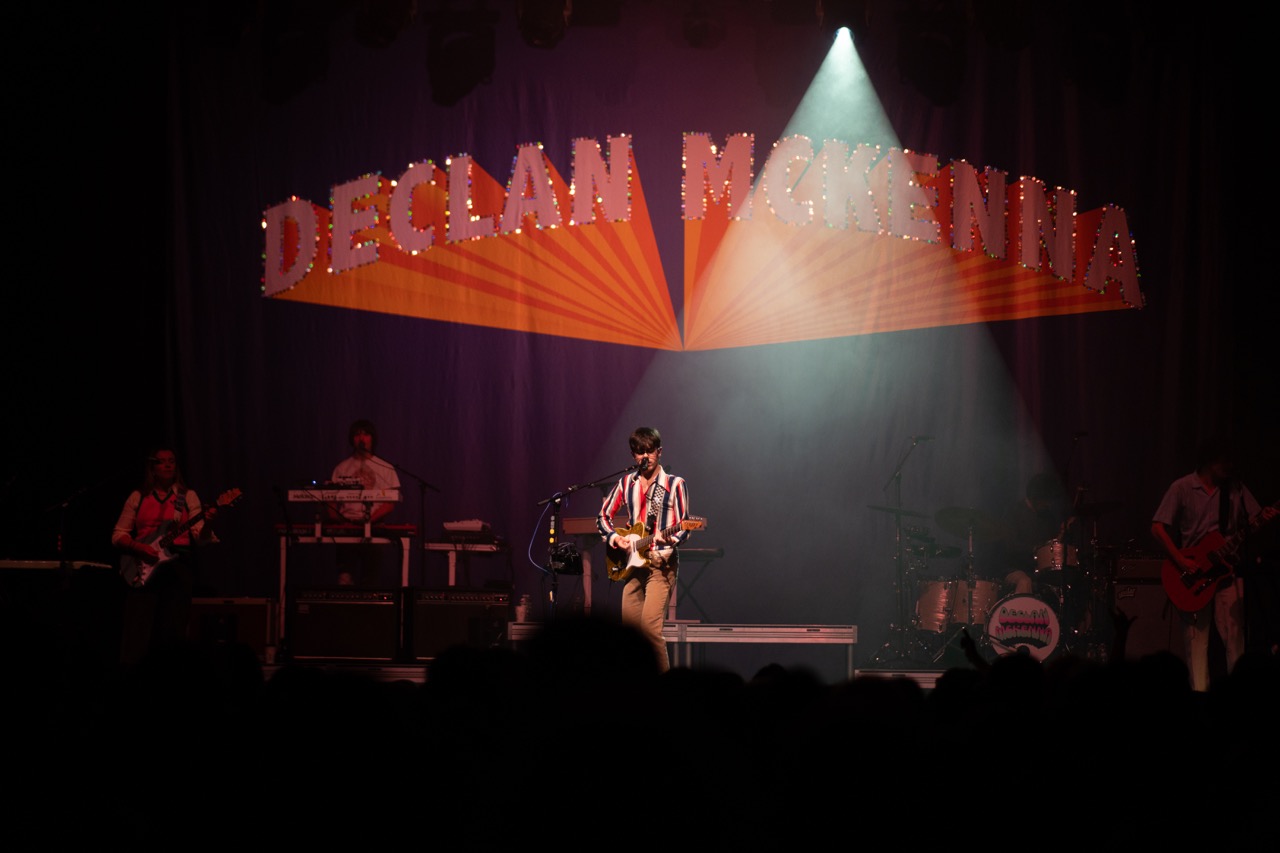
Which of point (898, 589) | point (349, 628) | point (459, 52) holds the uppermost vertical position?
point (459, 52)

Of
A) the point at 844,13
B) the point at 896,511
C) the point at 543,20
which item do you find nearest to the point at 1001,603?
the point at 896,511

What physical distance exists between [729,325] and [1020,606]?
3554mm

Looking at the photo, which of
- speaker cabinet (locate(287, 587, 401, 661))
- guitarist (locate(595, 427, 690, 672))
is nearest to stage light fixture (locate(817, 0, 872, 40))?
guitarist (locate(595, 427, 690, 672))

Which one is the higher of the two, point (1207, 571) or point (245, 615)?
point (1207, 571)

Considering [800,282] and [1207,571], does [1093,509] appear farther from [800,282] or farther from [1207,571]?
[800,282]

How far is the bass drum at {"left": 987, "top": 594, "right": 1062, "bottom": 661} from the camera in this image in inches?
348

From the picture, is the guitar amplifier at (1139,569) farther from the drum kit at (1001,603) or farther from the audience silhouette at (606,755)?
the audience silhouette at (606,755)

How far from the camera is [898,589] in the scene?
9.79 meters

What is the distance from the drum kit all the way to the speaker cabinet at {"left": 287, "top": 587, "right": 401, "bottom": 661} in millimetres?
3934

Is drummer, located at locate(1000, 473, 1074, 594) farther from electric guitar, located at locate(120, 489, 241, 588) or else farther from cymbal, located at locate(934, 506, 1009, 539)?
electric guitar, located at locate(120, 489, 241, 588)

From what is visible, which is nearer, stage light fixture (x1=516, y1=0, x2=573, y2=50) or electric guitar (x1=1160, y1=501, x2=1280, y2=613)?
electric guitar (x1=1160, y1=501, x2=1280, y2=613)

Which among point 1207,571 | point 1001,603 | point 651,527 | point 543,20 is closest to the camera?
point 651,527

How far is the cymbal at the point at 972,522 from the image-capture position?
31.6 feet

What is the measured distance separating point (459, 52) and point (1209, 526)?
7.24 meters
